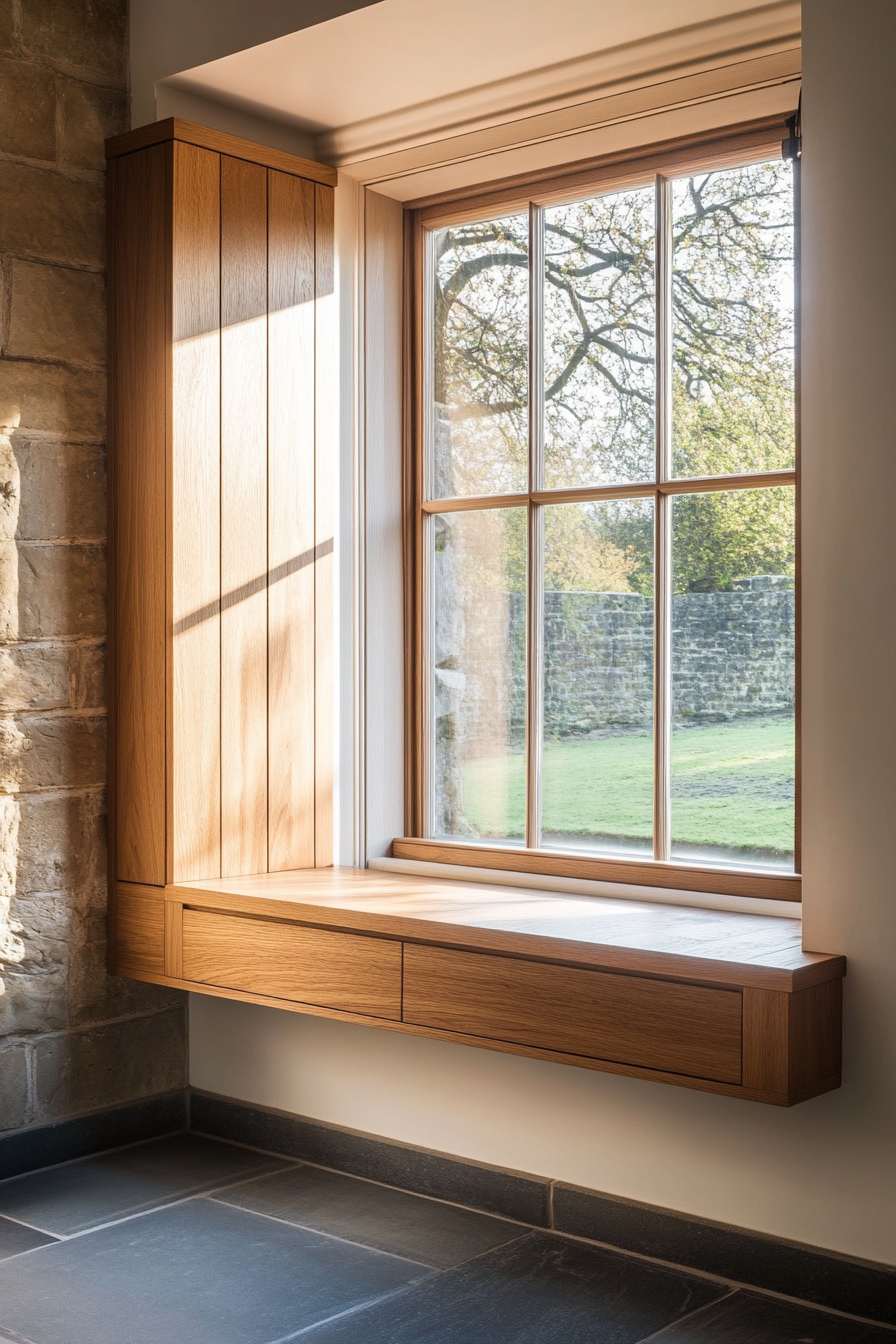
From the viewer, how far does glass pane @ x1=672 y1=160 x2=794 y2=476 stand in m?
2.78

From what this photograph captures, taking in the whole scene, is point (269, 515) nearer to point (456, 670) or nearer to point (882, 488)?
point (456, 670)

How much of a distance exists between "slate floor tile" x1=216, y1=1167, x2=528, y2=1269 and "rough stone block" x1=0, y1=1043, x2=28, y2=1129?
20.3 inches

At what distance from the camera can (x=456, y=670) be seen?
3.38m

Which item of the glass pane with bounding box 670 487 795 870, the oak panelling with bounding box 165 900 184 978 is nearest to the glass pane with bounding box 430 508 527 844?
the glass pane with bounding box 670 487 795 870

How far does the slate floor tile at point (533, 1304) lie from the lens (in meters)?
2.27

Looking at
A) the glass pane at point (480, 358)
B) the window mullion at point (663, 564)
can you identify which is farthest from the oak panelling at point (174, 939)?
the glass pane at point (480, 358)

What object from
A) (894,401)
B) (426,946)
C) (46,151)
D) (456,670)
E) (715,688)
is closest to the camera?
(894,401)

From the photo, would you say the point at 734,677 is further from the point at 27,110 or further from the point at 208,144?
the point at 27,110

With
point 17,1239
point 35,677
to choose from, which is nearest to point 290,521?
point 35,677

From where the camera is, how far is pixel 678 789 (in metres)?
2.94

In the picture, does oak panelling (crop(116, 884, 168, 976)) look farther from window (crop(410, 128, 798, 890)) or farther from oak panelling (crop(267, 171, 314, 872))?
window (crop(410, 128, 798, 890))

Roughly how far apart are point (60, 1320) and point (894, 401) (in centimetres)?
217

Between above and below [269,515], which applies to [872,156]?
above

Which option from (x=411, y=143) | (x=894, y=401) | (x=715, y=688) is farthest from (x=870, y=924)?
(x=411, y=143)
